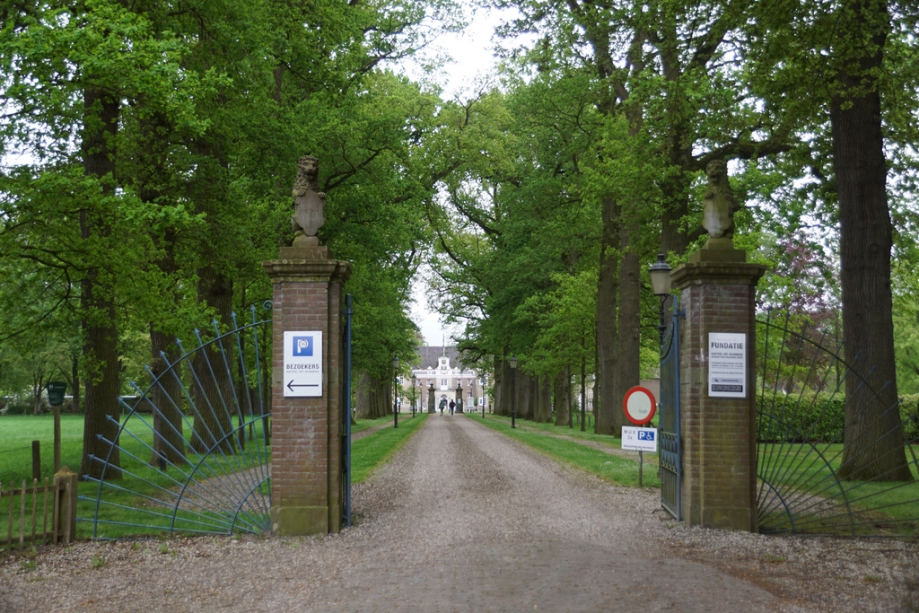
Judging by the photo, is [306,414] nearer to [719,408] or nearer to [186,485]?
[186,485]

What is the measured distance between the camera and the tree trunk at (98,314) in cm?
1266

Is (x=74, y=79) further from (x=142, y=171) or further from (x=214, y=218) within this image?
(x=214, y=218)

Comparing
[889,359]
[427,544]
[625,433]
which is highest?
[889,359]

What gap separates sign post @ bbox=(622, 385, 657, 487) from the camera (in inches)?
489

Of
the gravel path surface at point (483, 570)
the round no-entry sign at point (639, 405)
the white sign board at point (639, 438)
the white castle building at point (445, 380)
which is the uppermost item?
the round no-entry sign at point (639, 405)

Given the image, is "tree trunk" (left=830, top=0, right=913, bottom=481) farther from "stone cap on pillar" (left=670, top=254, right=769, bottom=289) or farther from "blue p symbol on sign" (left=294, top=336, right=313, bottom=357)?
"blue p symbol on sign" (left=294, top=336, right=313, bottom=357)

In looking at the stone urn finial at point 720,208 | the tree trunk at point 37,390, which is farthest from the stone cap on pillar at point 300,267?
the tree trunk at point 37,390

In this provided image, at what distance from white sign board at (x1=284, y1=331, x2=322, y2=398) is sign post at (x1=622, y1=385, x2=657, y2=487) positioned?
5298mm

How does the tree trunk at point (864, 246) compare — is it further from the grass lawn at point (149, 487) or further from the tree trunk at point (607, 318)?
the tree trunk at point (607, 318)

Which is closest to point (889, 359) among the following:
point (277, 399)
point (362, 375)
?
point (277, 399)

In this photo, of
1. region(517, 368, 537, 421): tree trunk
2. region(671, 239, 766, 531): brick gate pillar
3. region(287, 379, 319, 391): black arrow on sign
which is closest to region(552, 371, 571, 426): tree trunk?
region(517, 368, 537, 421): tree trunk

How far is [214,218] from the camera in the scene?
51.4 feet

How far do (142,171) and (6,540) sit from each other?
7.92 meters

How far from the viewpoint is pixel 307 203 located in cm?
943
